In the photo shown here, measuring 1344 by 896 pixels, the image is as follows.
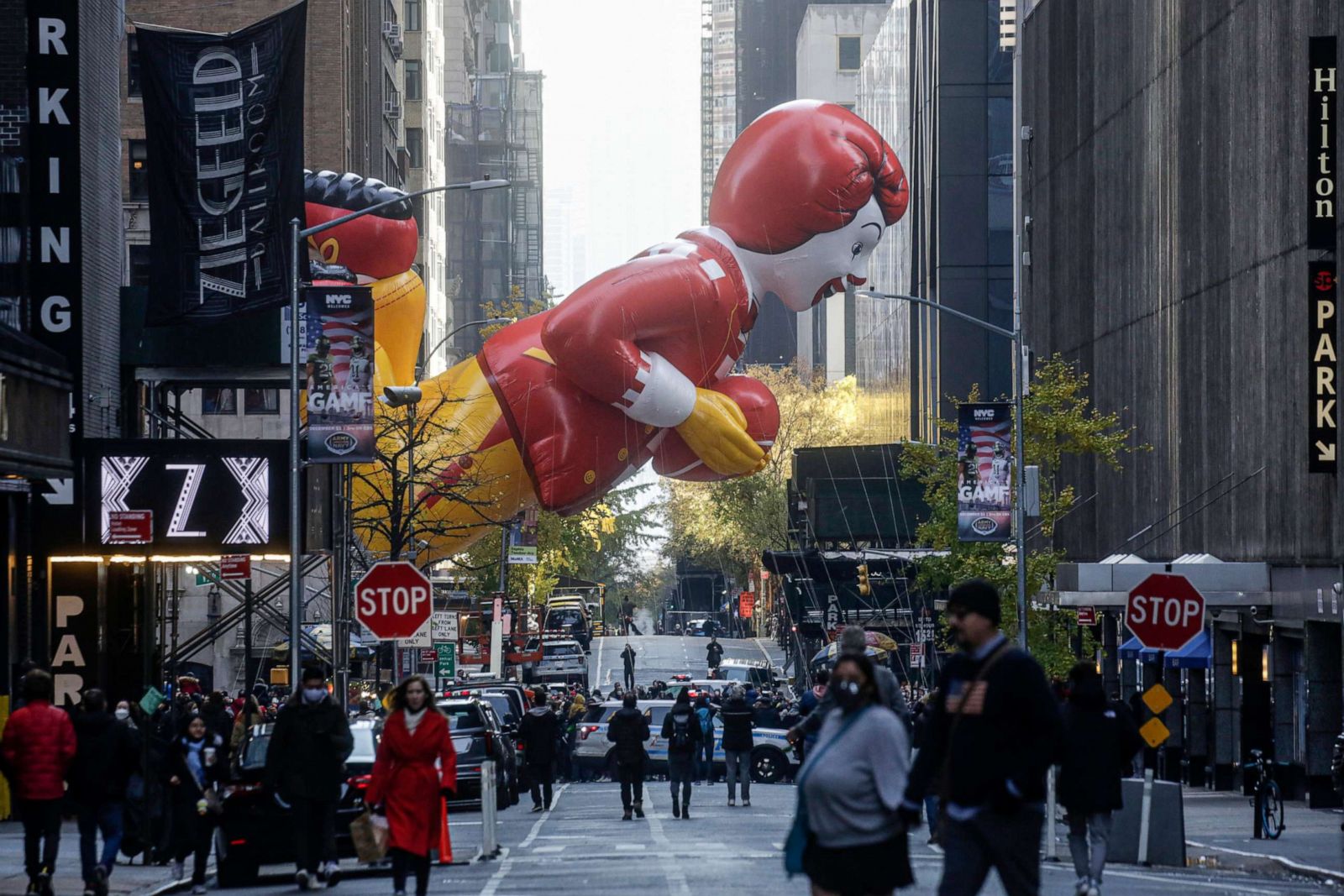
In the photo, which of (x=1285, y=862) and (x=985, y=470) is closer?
(x=1285, y=862)

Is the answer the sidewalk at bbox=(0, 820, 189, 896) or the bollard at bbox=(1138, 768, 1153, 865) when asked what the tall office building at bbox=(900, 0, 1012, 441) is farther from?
the bollard at bbox=(1138, 768, 1153, 865)

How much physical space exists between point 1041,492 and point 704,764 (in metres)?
9.13

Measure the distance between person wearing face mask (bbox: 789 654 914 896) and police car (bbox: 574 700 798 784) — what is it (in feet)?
89.2

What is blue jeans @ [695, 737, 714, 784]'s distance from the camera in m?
37.1

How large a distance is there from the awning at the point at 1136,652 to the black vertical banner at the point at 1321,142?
1067 cm

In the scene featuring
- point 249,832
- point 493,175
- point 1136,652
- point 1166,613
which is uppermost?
point 493,175

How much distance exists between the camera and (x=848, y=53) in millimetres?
130750

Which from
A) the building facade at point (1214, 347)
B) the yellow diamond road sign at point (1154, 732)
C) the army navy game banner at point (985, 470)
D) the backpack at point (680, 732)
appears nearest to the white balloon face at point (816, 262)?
the army navy game banner at point (985, 470)

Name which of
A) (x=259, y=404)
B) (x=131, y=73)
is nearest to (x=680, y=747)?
(x=259, y=404)

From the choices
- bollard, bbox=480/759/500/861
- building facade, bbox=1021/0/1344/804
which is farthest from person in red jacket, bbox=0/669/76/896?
building facade, bbox=1021/0/1344/804

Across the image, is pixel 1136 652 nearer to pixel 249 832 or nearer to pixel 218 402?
pixel 249 832

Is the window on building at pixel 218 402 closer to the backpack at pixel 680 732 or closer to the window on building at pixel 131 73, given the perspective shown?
the window on building at pixel 131 73

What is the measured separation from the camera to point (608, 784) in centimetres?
4078

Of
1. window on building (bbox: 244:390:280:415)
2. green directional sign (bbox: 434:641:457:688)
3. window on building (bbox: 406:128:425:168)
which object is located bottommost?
green directional sign (bbox: 434:641:457:688)
